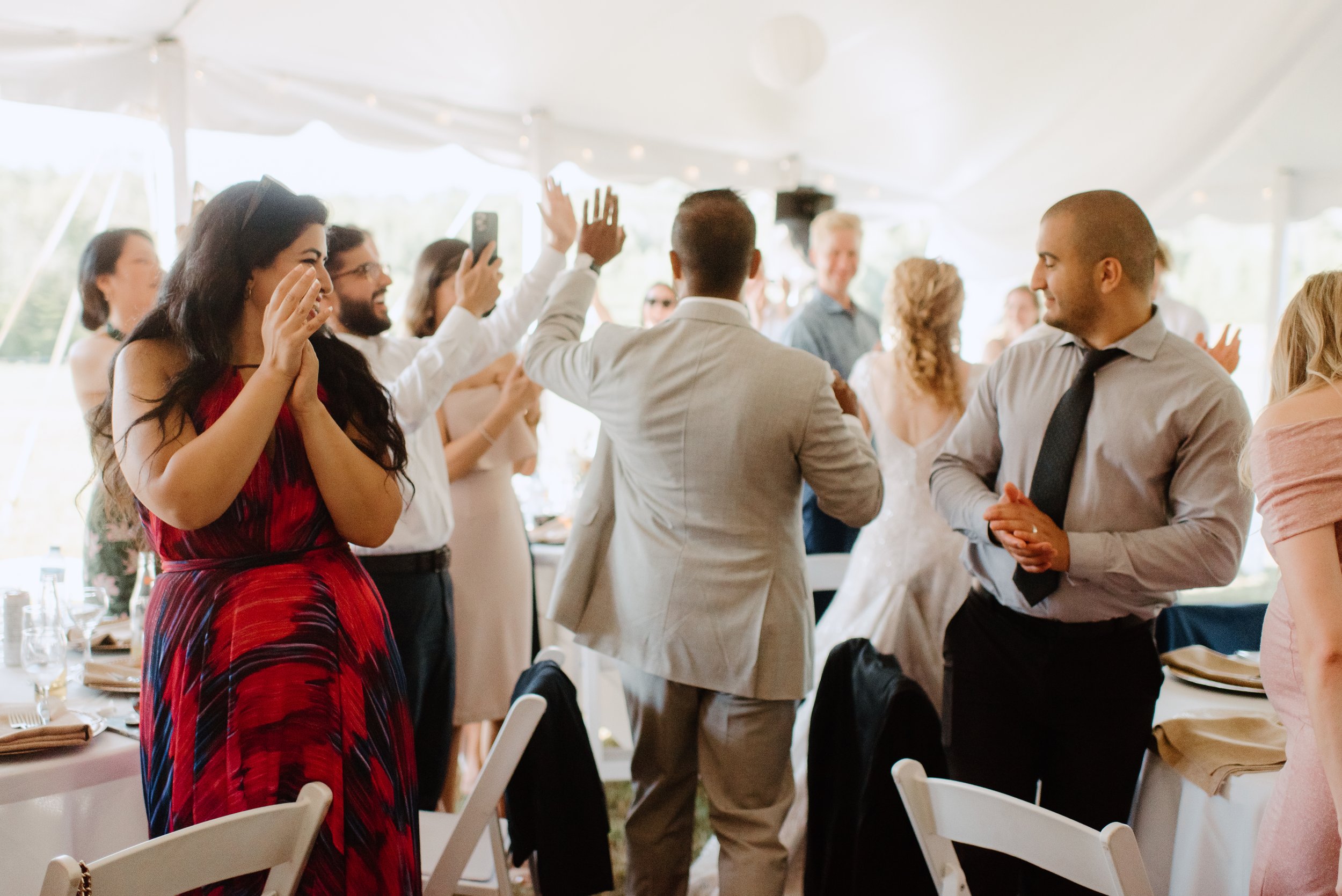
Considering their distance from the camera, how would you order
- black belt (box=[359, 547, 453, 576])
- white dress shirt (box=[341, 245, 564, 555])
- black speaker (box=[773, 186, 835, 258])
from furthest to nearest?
black speaker (box=[773, 186, 835, 258])
black belt (box=[359, 547, 453, 576])
white dress shirt (box=[341, 245, 564, 555])

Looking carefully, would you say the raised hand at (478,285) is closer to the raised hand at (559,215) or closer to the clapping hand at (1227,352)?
the raised hand at (559,215)

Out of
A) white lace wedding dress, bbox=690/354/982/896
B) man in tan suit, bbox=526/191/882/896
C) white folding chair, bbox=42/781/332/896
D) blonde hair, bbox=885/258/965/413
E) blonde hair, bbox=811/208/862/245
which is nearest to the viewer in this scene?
white folding chair, bbox=42/781/332/896

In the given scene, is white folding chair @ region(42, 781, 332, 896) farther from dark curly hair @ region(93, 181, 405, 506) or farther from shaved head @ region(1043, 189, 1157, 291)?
shaved head @ region(1043, 189, 1157, 291)

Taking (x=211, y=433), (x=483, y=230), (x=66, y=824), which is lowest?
(x=66, y=824)

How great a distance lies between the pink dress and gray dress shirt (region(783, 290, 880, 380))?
2.80 m

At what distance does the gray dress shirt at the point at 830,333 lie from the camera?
13.4 feet

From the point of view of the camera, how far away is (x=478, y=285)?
7.49ft

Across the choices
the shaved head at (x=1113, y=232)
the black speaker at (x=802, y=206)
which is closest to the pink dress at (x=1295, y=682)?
the shaved head at (x=1113, y=232)

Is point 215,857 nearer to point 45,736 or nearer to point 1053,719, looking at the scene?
point 45,736

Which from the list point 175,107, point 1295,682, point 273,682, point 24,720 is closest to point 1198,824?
point 1295,682

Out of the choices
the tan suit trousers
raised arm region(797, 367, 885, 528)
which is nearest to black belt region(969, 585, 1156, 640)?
raised arm region(797, 367, 885, 528)

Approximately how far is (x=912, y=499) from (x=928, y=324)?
1.76 feet

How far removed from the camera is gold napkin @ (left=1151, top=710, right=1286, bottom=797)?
62.7 inches

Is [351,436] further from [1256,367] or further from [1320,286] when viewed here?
[1256,367]
